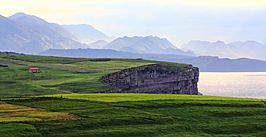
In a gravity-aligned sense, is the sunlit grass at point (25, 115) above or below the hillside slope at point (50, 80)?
below

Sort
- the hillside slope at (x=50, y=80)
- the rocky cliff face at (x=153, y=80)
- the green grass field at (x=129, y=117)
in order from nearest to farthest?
the green grass field at (x=129, y=117) → the hillside slope at (x=50, y=80) → the rocky cliff face at (x=153, y=80)

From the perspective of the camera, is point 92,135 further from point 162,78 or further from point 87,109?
point 162,78

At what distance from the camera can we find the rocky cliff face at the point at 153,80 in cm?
15075

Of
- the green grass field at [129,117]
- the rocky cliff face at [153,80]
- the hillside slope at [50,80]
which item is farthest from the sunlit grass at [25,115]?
the rocky cliff face at [153,80]

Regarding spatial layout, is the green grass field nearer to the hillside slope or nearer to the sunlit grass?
the sunlit grass

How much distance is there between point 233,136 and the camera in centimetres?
6188

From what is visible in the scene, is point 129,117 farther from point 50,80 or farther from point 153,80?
point 153,80

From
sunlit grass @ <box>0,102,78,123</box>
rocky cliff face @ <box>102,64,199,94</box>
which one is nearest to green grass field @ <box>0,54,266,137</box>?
sunlit grass @ <box>0,102,78,123</box>

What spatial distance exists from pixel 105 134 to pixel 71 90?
68561mm

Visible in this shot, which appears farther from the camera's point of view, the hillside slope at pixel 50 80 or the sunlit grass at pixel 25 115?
the hillside slope at pixel 50 80

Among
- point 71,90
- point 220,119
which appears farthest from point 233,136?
point 71,90

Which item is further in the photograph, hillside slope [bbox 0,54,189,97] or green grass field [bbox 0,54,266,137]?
hillside slope [bbox 0,54,189,97]

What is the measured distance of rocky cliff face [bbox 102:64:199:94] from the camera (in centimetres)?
15075

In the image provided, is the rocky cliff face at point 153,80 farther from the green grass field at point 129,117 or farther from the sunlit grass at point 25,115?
the sunlit grass at point 25,115
